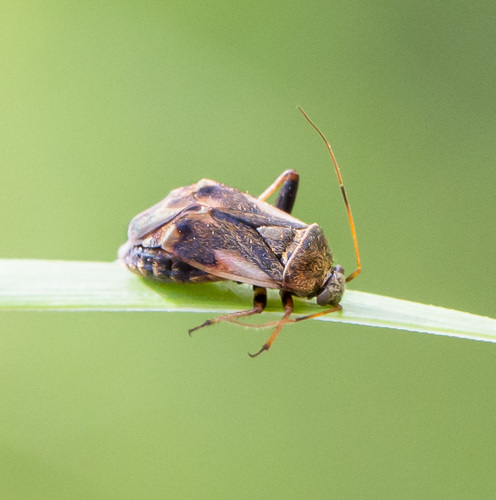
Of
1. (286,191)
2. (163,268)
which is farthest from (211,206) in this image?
(286,191)

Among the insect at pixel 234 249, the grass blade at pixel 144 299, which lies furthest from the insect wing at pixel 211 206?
the grass blade at pixel 144 299

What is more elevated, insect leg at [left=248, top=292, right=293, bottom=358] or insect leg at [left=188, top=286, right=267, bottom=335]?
insect leg at [left=188, top=286, right=267, bottom=335]

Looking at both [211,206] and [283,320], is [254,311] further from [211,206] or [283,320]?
[211,206]

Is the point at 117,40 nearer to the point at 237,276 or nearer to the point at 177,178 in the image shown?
the point at 177,178

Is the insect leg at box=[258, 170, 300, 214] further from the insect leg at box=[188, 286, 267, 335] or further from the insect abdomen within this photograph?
the insect abdomen

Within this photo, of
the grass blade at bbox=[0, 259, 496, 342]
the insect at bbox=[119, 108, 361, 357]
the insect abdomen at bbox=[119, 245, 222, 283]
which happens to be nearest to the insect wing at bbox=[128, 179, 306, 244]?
the insect at bbox=[119, 108, 361, 357]

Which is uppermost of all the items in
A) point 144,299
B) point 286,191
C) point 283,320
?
point 286,191

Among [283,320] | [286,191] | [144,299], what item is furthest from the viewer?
[286,191]
